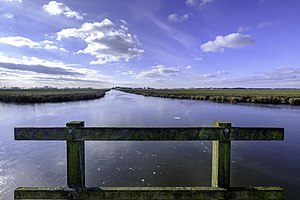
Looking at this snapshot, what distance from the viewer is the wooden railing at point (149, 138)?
3.07 m

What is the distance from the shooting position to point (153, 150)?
10.4 m

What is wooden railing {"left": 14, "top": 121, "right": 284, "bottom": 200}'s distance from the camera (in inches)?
121

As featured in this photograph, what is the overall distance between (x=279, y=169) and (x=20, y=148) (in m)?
12.3

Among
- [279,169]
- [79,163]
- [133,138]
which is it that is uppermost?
[133,138]

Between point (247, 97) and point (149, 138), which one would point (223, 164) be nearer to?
point (149, 138)

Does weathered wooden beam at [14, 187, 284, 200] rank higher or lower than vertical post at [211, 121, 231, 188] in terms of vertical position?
lower

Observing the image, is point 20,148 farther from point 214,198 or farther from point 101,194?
point 214,198

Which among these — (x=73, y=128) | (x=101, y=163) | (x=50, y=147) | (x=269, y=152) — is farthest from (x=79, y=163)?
(x=269, y=152)

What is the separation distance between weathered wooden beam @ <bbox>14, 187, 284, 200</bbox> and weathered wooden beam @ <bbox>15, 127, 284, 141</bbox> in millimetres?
765

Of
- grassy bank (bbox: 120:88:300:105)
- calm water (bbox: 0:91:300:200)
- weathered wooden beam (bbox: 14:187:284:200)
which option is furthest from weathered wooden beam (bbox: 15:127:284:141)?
grassy bank (bbox: 120:88:300:105)

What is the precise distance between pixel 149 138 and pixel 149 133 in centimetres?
8

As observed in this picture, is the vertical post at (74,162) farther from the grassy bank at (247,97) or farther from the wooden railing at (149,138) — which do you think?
the grassy bank at (247,97)

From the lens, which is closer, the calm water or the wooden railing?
the wooden railing

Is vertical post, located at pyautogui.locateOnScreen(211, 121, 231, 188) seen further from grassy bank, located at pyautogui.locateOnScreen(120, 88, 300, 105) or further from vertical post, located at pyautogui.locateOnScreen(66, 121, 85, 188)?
grassy bank, located at pyautogui.locateOnScreen(120, 88, 300, 105)
